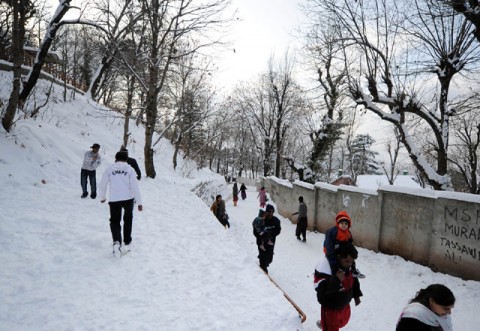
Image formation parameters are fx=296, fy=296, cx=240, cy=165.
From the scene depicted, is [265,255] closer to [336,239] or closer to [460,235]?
[336,239]

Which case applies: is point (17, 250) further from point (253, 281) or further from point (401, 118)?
point (401, 118)

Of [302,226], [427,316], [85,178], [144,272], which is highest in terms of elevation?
[85,178]

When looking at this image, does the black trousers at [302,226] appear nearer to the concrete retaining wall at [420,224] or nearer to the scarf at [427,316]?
the concrete retaining wall at [420,224]

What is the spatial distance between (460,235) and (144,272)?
654 cm

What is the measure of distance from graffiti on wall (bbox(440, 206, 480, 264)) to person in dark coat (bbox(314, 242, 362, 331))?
4042mm

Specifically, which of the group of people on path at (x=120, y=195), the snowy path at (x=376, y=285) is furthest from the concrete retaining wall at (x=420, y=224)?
the group of people on path at (x=120, y=195)

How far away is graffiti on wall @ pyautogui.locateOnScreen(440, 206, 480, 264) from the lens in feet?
20.2

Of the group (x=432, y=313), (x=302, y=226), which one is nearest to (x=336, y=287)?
(x=432, y=313)

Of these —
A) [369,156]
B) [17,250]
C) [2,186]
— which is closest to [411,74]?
[17,250]

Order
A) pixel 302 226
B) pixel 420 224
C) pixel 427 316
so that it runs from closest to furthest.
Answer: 1. pixel 427 316
2. pixel 420 224
3. pixel 302 226

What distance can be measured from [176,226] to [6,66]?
15.0m

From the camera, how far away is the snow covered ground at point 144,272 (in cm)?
356

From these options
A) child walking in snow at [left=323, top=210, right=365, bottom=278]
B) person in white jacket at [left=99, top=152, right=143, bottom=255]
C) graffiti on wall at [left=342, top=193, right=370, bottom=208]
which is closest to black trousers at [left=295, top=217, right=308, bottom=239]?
graffiti on wall at [left=342, top=193, right=370, bottom=208]

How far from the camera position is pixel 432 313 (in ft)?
7.66
